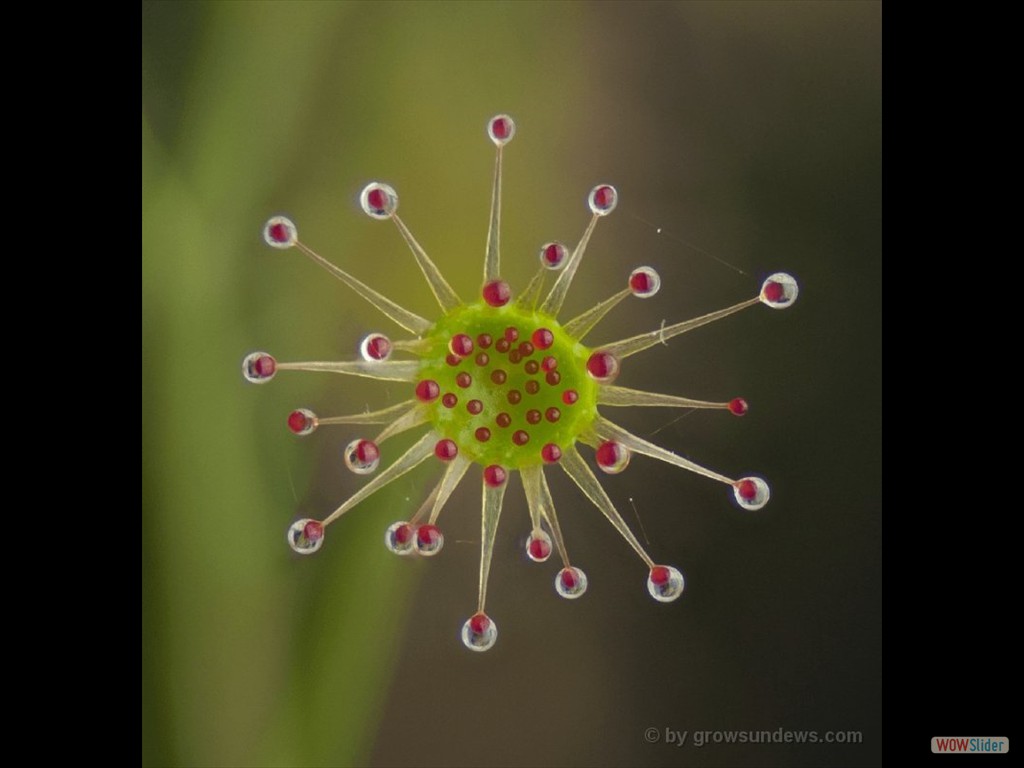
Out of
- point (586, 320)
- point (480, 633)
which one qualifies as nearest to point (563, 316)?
point (586, 320)

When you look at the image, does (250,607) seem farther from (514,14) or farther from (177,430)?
(514,14)

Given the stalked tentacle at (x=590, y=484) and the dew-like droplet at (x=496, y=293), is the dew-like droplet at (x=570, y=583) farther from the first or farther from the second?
the dew-like droplet at (x=496, y=293)

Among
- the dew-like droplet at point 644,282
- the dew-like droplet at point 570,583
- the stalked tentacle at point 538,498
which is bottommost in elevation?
the dew-like droplet at point 570,583

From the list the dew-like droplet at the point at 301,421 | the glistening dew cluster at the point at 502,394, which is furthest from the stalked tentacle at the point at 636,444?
the dew-like droplet at the point at 301,421

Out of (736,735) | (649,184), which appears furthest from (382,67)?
(736,735)

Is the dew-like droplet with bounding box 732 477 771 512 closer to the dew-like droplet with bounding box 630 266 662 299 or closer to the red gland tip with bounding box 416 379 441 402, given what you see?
the dew-like droplet with bounding box 630 266 662 299

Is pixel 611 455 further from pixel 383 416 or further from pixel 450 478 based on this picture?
pixel 383 416
